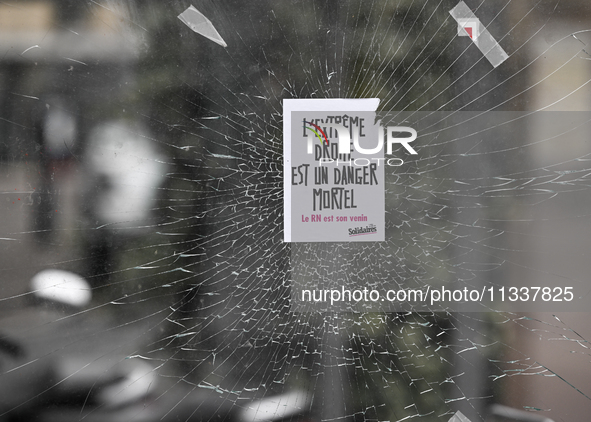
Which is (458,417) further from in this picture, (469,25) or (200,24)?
(200,24)

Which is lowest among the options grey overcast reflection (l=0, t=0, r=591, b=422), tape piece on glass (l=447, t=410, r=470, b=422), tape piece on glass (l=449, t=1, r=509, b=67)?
tape piece on glass (l=447, t=410, r=470, b=422)

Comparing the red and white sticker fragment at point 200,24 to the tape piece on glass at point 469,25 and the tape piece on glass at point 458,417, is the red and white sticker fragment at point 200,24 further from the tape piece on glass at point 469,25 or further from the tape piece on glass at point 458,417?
the tape piece on glass at point 458,417

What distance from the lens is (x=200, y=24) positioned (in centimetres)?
54

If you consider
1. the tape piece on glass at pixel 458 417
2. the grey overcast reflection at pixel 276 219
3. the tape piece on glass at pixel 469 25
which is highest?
the tape piece on glass at pixel 469 25

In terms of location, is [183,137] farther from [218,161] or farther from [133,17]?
[133,17]

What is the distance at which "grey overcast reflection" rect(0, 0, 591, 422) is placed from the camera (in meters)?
0.54

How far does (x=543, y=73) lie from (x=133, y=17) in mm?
826

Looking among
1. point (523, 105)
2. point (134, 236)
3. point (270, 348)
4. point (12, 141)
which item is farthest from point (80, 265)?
point (523, 105)

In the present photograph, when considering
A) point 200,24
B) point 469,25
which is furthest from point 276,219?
point 469,25

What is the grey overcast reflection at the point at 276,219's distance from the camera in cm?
54

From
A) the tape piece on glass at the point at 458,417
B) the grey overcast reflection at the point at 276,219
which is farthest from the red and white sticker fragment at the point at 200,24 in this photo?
the tape piece on glass at the point at 458,417

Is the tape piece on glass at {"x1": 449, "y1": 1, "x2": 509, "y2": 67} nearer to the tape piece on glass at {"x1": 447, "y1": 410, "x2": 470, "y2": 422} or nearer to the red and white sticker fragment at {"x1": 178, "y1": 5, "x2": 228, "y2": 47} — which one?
the red and white sticker fragment at {"x1": 178, "y1": 5, "x2": 228, "y2": 47}

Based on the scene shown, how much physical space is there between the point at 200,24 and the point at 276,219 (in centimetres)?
42

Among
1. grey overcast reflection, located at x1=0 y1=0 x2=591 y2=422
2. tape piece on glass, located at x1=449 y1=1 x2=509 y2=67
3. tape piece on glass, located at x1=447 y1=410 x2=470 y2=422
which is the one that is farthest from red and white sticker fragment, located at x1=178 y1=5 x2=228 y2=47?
tape piece on glass, located at x1=447 y1=410 x2=470 y2=422
